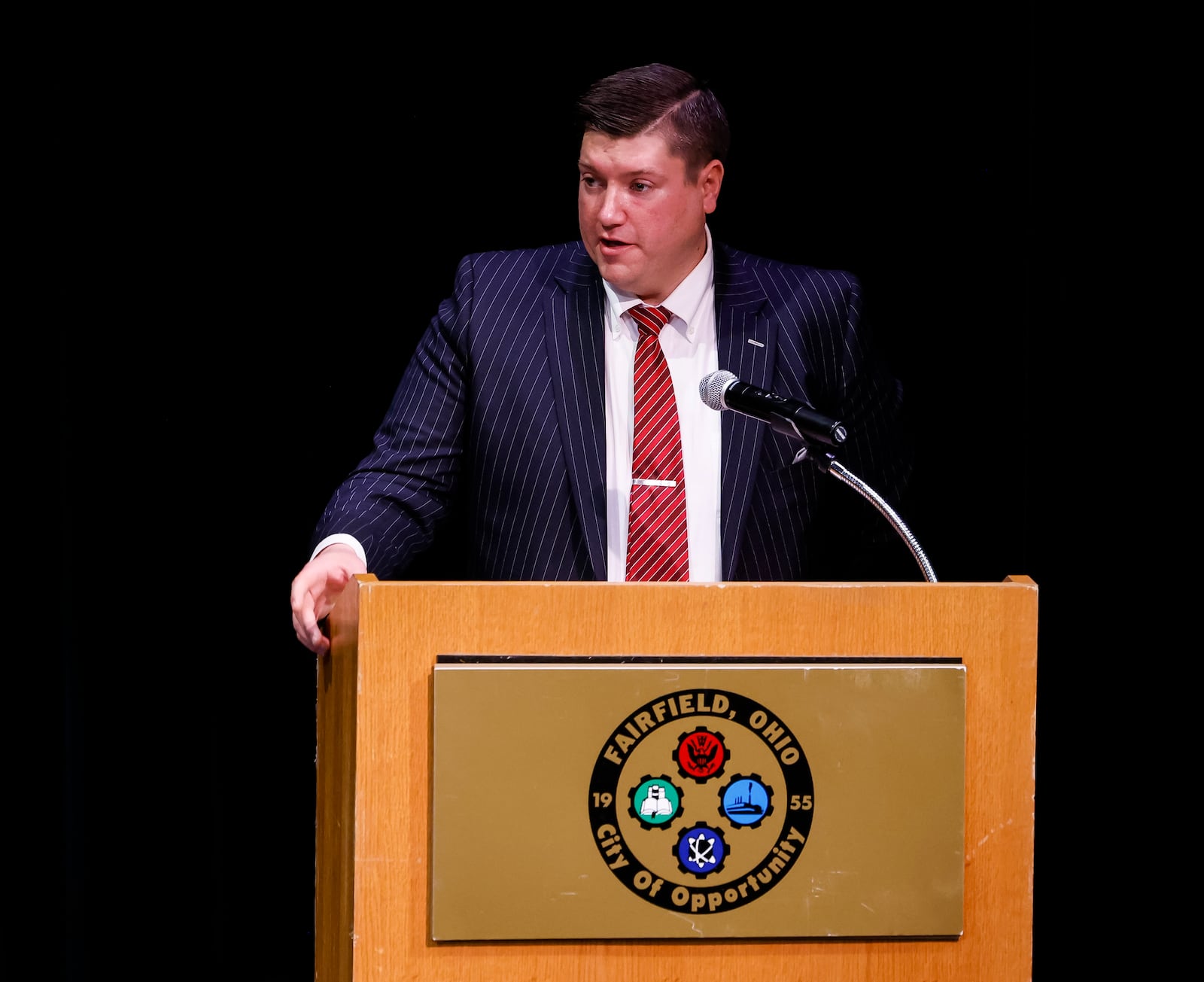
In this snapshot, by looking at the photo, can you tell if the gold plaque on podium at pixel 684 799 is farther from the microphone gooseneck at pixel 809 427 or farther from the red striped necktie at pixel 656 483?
the red striped necktie at pixel 656 483

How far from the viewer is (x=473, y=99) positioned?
2588mm

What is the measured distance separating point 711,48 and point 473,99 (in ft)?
1.39

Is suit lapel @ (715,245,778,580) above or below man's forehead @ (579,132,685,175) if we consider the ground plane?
below

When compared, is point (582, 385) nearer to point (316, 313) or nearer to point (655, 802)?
point (316, 313)

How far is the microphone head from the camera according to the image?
162 cm

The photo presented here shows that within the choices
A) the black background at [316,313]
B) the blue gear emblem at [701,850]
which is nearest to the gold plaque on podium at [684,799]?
the blue gear emblem at [701,850]

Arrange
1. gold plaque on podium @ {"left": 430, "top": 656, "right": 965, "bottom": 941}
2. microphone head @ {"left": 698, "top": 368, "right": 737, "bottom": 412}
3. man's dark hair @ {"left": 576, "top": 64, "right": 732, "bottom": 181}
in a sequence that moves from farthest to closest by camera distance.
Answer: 1. man's dark hair @ {"left": 576, "top": 64, "right": 732, "bottom": 181}
2. microphone head @ {"left": 698, "top": 368, "right": 737, "bottom": 412}
3. gold plaque on podium @ {"left": 430, "top": 656, "right": 965, "bottom": 941}

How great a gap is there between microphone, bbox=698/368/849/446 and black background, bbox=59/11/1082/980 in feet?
3.59

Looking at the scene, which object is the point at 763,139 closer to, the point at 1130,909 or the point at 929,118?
the point at 929,118

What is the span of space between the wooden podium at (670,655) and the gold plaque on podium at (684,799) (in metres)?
0.02

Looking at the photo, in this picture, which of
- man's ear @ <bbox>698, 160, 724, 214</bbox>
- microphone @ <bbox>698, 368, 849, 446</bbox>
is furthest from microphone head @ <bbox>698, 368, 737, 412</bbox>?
man's ear @ <bbox>698, 160, 724, 214</bbox>

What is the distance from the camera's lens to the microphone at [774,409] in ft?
4.91

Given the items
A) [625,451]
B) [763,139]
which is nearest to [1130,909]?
[625,451]

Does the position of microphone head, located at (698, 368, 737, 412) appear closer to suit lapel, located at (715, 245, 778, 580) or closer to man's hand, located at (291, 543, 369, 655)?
suit lapel, located at (715, 245, 778, 580)
